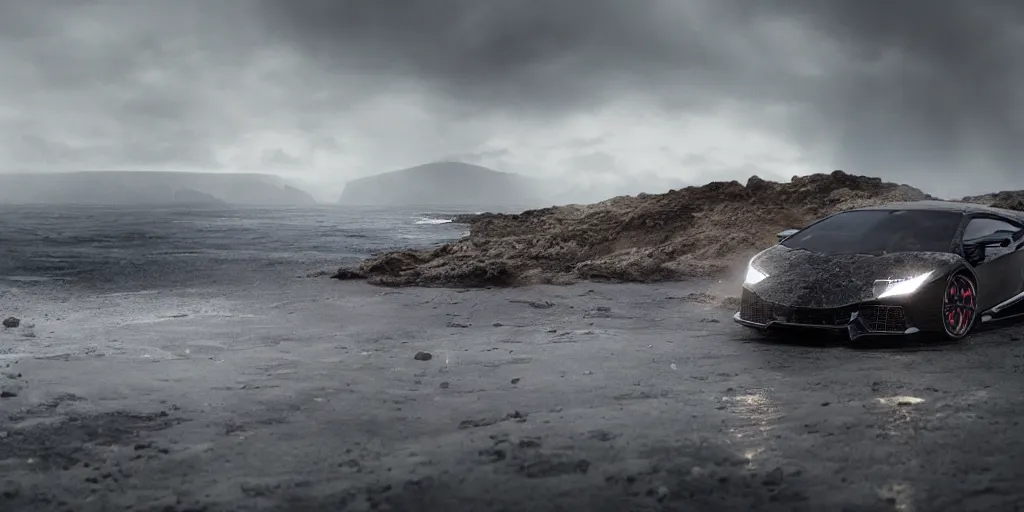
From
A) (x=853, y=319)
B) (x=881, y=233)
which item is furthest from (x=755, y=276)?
(x=881, y=233)

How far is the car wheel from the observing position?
693cm

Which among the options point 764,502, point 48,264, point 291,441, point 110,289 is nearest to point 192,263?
point 48,264

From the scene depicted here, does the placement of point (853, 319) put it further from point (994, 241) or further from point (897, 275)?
point (994, 241)

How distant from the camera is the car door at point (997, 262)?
7.39m

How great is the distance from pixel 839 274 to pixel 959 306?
3.60ft

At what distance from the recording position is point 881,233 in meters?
7.91

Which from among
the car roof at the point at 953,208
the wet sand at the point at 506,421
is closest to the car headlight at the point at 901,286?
the wet sand at the point at 506,421

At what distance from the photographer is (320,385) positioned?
5.79 meters

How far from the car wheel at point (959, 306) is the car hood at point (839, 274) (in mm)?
177

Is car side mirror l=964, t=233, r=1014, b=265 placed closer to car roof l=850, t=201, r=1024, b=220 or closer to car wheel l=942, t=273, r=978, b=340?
car wheel l=942, t=273, r=978, b=340

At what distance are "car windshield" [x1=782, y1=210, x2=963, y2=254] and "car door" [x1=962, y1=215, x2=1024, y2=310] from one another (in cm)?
25

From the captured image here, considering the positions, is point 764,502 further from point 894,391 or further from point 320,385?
point 320,385

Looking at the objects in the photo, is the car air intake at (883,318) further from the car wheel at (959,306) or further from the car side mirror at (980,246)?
the car side mirror at (980,246)

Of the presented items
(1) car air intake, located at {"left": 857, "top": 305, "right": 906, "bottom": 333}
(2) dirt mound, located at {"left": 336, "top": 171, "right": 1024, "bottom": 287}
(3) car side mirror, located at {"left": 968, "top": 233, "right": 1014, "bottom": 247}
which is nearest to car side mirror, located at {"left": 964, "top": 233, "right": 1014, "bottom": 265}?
(3) car side mirror, located at {"left": 968, "top": 233, "right": 1014, "bottom": 247}
